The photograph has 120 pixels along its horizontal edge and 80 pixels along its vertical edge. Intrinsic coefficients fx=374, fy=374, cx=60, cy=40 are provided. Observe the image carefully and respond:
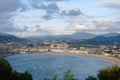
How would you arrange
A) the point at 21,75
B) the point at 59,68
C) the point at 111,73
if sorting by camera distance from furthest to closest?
the point at 59,68 → the point at 21,75 → the point at 111,73

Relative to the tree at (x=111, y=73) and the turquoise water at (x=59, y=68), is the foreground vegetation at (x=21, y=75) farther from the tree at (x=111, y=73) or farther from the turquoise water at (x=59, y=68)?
the turquoise water at (x=59, y=68)

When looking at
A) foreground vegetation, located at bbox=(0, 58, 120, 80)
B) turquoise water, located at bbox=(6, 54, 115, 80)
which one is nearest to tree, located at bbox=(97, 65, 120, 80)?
foreground vegetation, located at bbox=(0, 58, 120, 80)

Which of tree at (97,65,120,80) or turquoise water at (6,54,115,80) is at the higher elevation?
tree at (97,65,120,80)

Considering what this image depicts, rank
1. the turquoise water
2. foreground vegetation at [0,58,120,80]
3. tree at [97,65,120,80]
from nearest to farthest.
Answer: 1. foreground vegetation at [0,58,120,80]
2. tree at [97,65,120,80]
3. the turquoise water

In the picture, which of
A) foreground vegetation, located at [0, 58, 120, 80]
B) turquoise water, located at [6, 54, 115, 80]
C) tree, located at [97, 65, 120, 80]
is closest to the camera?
foreground vegetation, located at [0, 58, 120, 80]

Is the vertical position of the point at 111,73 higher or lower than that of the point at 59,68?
higher

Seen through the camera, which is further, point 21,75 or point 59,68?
point 59,68

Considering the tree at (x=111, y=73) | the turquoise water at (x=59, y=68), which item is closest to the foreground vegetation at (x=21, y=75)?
the tree at (x=111, y=73)

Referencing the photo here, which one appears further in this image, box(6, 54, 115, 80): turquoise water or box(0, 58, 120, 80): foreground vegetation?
box(6, 54, 115, 80): turquoise water

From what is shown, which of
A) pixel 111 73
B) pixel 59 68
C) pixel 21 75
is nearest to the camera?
pixel 111 73

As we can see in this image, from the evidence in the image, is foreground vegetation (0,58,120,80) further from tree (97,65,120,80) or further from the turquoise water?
the turquoise water

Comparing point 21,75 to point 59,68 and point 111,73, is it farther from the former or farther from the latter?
point 59,68

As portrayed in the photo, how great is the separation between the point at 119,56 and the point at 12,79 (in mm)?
140140

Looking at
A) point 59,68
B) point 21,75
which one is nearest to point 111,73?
point 21,75
